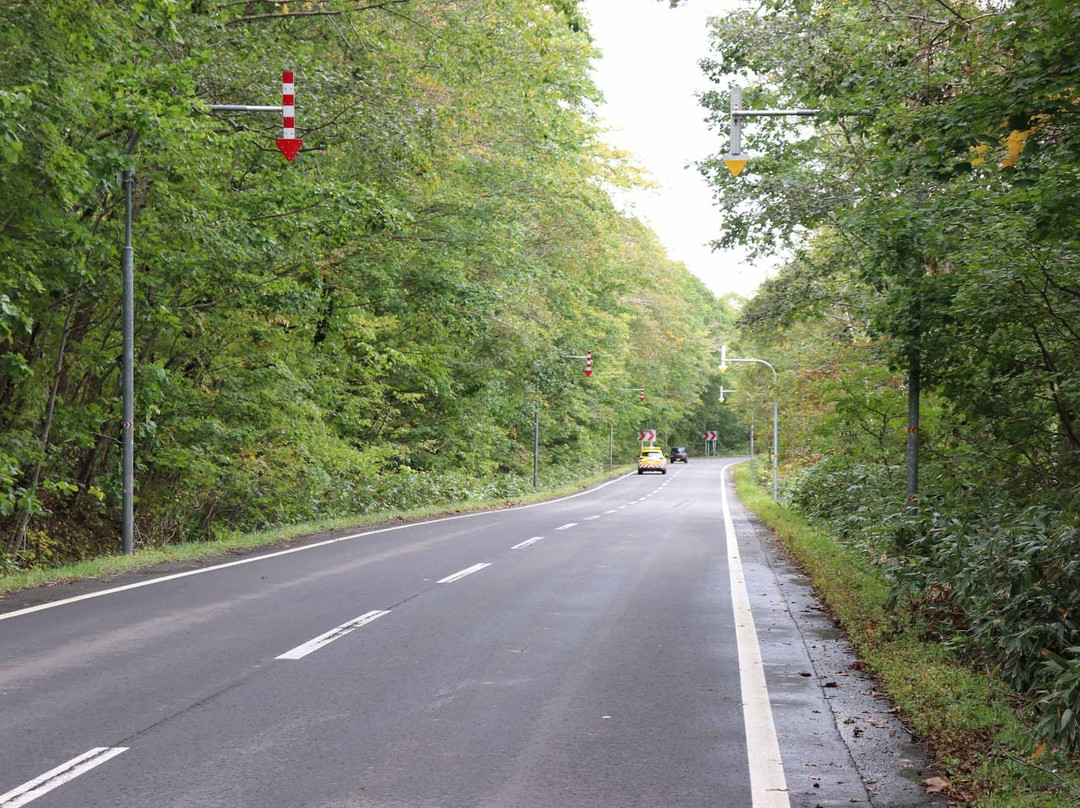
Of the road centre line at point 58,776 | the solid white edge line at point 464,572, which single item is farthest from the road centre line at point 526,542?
the road centre line at point 58,776

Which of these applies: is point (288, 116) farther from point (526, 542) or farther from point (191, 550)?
point (526, 542)

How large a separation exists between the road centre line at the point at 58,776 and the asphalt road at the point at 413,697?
2 centimetres

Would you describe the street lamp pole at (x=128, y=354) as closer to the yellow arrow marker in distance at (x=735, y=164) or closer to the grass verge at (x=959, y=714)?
the yellow arrow marker in distance at (x=735, y=164)

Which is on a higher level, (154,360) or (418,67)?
(418,67)

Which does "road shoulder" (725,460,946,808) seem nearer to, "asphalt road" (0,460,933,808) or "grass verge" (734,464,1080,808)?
"asphalt road" (0,460,933,808)

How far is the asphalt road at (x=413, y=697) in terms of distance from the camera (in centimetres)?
506

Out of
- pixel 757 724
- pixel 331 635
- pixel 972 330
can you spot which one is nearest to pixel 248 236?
pixel 331 635

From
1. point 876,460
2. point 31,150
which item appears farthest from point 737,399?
point 31,150

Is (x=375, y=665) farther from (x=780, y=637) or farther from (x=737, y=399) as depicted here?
(x=737, y=399)

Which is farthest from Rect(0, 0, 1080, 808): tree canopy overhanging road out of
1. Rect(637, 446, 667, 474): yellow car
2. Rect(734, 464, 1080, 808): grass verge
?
Rect(637, 446, 667, 474): yellow car

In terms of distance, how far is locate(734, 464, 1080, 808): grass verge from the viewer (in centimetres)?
493

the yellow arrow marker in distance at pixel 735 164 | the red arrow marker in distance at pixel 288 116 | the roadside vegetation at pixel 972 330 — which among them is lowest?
the roadside vegetation at pixel 972 330

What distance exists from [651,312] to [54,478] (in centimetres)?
5082

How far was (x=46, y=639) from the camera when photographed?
28.1ft
